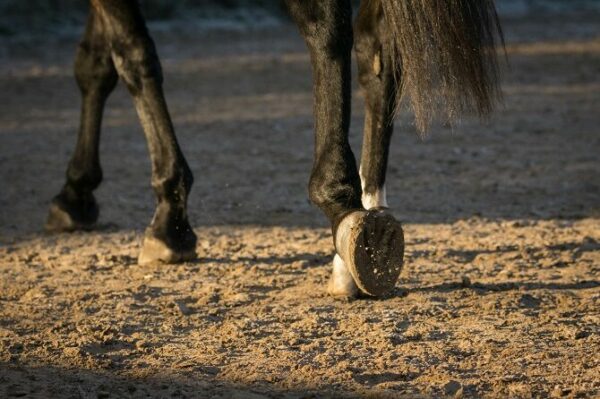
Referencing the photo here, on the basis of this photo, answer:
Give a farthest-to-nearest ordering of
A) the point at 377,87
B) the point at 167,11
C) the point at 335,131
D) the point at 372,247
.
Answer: the point at 167,11 → the point at 377,87 → the point at 335,131 → the point at 372,247

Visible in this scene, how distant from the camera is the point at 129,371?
3.10 metres

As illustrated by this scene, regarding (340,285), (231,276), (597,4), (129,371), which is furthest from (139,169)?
(597,4)

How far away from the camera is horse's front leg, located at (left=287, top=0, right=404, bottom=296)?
11.2 ft

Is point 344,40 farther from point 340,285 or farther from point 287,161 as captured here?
point 287,161

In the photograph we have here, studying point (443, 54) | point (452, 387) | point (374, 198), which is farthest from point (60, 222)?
point (452, 387)

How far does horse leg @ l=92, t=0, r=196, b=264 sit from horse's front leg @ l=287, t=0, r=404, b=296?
3.11ft

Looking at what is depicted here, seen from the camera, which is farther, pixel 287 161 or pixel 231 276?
pixel 287 161

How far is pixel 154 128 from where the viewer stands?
451cm

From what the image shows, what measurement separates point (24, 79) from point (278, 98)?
2462mm

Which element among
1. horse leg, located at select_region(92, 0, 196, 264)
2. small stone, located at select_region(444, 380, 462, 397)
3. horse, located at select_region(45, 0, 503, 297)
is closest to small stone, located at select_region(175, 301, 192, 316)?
horse, located at select_region(45, 0, 503, 297)

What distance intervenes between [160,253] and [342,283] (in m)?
0.87

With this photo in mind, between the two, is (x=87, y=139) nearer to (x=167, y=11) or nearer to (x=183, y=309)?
(x=183, y=309)

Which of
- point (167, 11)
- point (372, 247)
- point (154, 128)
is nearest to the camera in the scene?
point (372, 247)

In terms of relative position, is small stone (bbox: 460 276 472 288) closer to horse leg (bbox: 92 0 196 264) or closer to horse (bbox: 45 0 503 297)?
horse (bbox: 45 0 503 297)
